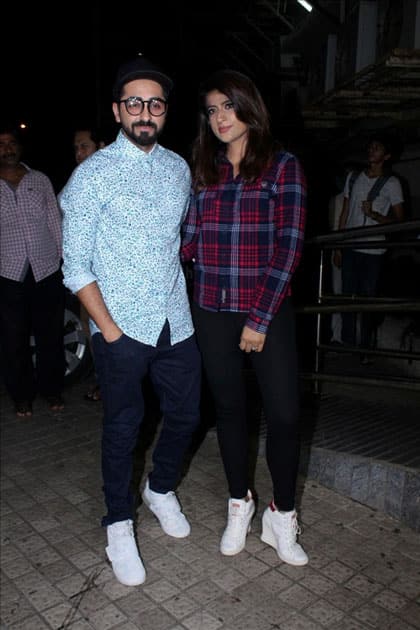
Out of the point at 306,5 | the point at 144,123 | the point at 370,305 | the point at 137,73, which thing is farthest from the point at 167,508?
the point at 306,5

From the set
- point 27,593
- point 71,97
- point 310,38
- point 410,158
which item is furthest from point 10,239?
point 71,97

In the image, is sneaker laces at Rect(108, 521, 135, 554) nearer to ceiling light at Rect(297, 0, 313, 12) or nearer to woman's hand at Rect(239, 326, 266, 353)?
woman's hand at Rect(239, 326, 266, 353)

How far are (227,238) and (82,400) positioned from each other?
8.92 ft

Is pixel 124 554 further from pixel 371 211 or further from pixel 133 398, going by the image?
pixel 371 211

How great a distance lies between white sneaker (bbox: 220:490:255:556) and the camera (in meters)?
2.55

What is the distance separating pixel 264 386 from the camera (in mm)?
2410

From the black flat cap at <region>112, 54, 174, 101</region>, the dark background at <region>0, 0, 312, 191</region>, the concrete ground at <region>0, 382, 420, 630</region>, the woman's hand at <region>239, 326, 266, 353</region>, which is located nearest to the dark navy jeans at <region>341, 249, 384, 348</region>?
the concrete ground at <region>0, 382, 420, 630</region>

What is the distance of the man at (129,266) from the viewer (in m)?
2.25

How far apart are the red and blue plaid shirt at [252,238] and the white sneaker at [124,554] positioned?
39.6 inches

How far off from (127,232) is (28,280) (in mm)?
2249

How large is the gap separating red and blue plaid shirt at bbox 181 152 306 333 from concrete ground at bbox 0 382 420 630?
1.03m

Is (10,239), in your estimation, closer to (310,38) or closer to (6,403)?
(6,403)

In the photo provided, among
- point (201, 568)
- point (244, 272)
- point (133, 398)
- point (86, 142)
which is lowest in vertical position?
point (201, 568)

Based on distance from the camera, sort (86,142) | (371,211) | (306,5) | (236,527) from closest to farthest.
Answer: (236,527) < (86,142) < (371,211) < (306,5)
